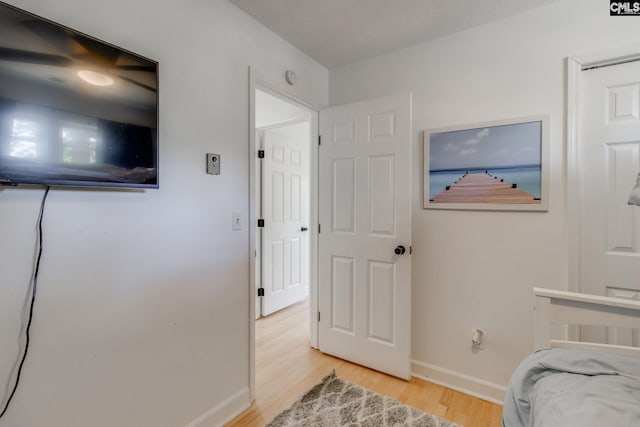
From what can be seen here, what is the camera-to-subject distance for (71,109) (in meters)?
1.07

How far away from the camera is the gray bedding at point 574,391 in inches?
28.9

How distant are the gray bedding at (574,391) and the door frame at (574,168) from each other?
2.88 feet

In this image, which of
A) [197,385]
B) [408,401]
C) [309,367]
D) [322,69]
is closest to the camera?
[197,385]

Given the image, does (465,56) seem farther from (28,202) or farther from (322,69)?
(28,202)

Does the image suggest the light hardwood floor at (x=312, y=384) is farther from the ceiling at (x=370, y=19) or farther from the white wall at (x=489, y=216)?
the ceiling at (x=370, y=19)

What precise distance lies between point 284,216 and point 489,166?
7.28 feet

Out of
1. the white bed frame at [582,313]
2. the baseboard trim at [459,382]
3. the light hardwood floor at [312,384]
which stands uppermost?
the white bed frame at [582,313]

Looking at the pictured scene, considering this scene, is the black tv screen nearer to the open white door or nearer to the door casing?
the open white door

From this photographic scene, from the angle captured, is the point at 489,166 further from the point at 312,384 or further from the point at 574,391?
the point at 312,384

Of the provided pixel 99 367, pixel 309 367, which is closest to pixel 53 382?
pixel 99 367

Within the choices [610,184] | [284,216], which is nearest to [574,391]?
[610,184]

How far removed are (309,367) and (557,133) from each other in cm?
227

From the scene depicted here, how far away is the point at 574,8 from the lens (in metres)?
1.65

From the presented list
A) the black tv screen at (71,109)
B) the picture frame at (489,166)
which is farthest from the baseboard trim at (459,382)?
the black tv screen at (71,109)
